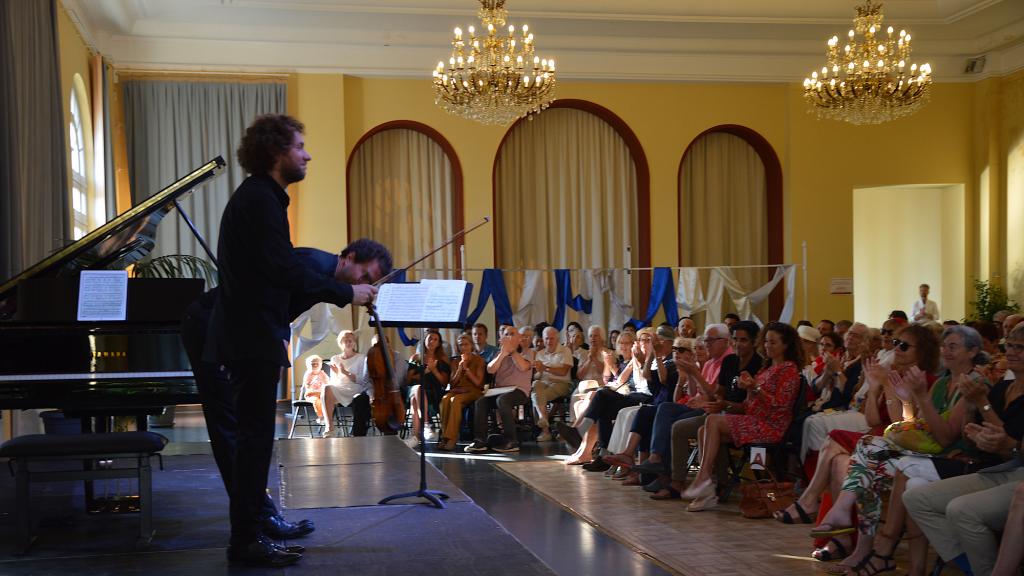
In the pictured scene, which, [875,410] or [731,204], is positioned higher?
[731,204]

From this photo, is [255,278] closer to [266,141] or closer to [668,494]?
[266,141]

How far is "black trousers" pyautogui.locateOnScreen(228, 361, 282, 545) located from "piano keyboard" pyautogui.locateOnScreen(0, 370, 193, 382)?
1904 millimetres

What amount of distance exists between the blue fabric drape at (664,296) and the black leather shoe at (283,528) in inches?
326

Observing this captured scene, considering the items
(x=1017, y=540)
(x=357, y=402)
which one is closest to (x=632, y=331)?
(x=357, y=402)

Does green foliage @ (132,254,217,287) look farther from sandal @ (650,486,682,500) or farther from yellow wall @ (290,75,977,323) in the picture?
sandal @ (650,486,682,500)

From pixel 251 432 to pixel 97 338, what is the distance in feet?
7.74

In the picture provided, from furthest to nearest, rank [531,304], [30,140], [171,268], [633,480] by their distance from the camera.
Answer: [531,304] → [171,268] → [30,140] → [633,480]

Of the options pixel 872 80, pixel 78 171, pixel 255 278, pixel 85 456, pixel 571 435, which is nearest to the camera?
pixel 255 278

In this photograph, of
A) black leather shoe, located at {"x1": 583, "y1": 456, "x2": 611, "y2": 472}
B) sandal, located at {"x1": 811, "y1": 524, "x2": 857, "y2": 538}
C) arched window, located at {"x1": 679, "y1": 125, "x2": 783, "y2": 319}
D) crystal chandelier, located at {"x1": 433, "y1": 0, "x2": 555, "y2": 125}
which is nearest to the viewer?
sandal, located at {"x1": 811, "y1": 524, "x2": 857, "y2": 538}

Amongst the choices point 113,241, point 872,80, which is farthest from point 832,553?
point 872,80

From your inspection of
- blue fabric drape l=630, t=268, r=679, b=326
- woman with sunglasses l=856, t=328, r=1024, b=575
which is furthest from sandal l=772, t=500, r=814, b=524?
blue fabric drape l=630, t=268, r=679, b=326

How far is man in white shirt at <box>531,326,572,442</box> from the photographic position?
9.42 metres

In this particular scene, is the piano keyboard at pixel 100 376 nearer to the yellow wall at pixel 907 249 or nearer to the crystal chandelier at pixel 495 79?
the crystal chandelier at pixel 495 79

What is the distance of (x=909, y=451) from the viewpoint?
14.1 ft
